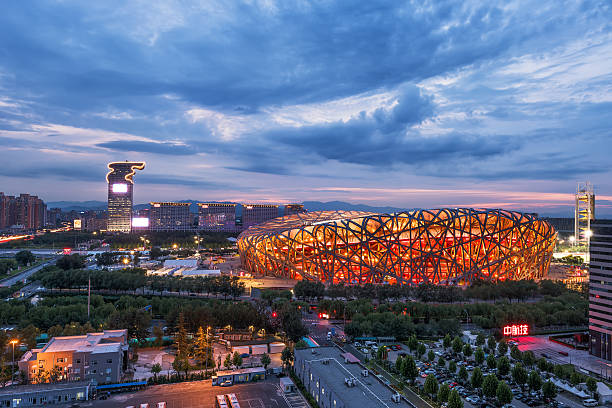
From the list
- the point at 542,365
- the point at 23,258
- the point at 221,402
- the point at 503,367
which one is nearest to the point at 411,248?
the point at 542,365

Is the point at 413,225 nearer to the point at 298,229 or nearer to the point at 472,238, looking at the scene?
the point at 472,238

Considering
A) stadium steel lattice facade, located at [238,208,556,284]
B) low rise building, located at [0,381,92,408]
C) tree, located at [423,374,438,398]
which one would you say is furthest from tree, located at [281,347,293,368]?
stadium steel lattice facade, located at [238,208,556,284]

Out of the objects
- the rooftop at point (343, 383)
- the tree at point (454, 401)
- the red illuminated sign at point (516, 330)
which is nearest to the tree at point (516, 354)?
the red illuminated sign at point (516, 330)

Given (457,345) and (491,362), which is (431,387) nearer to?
(491,362)

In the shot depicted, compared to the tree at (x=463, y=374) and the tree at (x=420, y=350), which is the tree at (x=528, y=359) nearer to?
the tree at (x=463, y=374)

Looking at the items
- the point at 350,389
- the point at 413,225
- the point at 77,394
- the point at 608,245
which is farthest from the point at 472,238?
the point at 77,394

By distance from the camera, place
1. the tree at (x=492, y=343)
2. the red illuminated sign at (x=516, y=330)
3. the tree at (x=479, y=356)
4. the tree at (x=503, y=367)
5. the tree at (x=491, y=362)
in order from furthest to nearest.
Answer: the red illuminated sign at (x=516, y=330)
the tree at (x=492, y=343)
the tree at (x=479, y=356)
the tree at (x=491, y=362)
the tree at (x=503, y=367)
